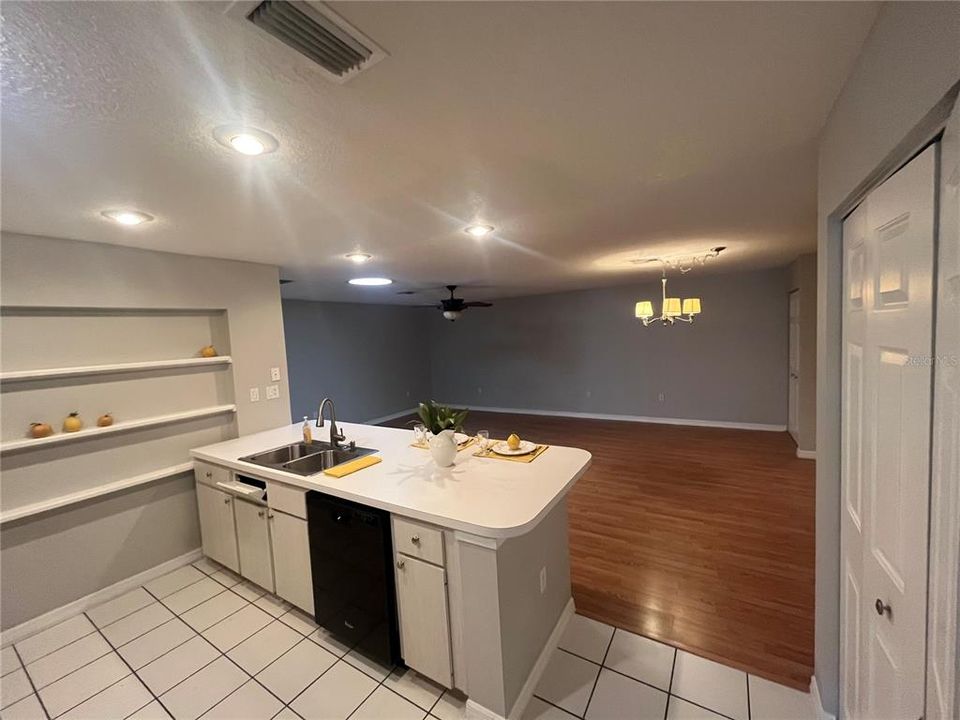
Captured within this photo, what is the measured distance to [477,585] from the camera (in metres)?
1.54

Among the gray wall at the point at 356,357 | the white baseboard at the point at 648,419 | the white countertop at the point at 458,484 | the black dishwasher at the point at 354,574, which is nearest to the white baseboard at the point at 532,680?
the black dishwasher at the point at 354,574

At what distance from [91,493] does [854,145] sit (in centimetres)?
400

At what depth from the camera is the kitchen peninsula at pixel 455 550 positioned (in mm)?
1548

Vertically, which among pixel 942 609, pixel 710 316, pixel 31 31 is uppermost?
pixel 31 31

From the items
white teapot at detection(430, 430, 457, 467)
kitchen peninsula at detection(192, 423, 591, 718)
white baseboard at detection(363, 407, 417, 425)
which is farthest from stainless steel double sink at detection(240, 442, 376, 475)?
white baseboard at detection(363, 407, 417, 425)

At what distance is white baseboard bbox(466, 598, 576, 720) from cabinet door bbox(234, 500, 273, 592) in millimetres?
1460

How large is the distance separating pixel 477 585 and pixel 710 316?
586 cm

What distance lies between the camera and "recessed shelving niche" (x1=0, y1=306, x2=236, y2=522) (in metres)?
2.17

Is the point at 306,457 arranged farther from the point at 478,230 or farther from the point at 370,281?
the point at 370,281

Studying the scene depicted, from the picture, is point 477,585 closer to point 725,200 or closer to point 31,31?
point 31,31

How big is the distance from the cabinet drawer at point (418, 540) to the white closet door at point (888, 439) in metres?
1.38

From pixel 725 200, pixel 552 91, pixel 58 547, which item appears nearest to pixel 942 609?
pixel 552 91

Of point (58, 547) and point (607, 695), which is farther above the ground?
point (58, 547)

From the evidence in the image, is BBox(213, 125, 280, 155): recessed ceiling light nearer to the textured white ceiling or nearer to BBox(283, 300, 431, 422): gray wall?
the textured white ceiling
